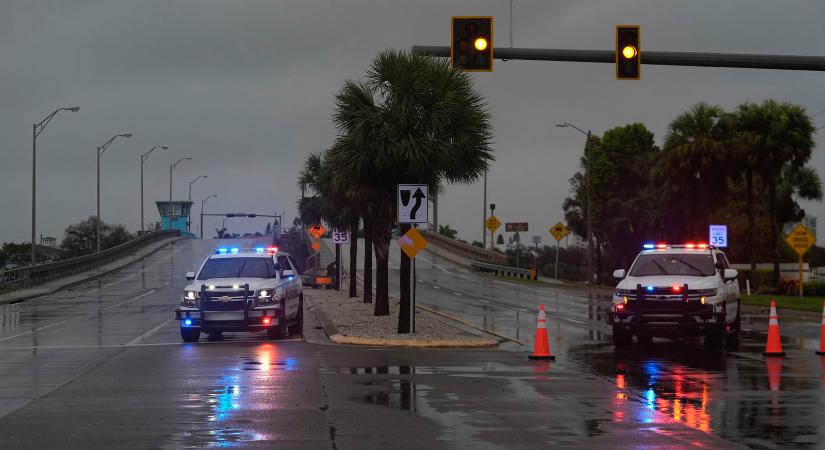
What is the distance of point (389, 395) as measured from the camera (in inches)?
517

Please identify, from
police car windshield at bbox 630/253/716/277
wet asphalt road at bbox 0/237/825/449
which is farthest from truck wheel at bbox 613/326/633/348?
police car windshield at bbox 630/253/716/277

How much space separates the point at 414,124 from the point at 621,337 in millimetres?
6401

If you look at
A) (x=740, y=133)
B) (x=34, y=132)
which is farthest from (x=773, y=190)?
(x=34, y=132)

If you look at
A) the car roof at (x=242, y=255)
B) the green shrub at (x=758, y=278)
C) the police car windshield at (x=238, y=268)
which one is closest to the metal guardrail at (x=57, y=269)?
the car roof at (x=242, y=255)

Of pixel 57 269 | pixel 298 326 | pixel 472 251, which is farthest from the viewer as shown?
pixel 472 251

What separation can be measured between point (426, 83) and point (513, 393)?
10.9 meters

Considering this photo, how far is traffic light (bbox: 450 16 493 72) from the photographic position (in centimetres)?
2003

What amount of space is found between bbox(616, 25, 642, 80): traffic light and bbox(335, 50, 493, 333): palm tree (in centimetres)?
364

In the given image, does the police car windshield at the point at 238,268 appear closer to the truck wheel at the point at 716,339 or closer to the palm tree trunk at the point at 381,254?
the palm tree trunk at the point at 381,254

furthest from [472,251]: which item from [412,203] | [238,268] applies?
[412,203]

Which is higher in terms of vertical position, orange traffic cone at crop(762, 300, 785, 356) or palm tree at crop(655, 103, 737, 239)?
palm tree at crop(655, 103, 737, 239)

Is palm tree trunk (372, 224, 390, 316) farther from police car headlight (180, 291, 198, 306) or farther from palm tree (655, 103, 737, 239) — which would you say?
palm tree (655, 103, 737, 239)

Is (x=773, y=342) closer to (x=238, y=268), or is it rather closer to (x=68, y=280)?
(x=238, y=268)

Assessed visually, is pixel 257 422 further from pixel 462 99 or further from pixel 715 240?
pixel 715 240
